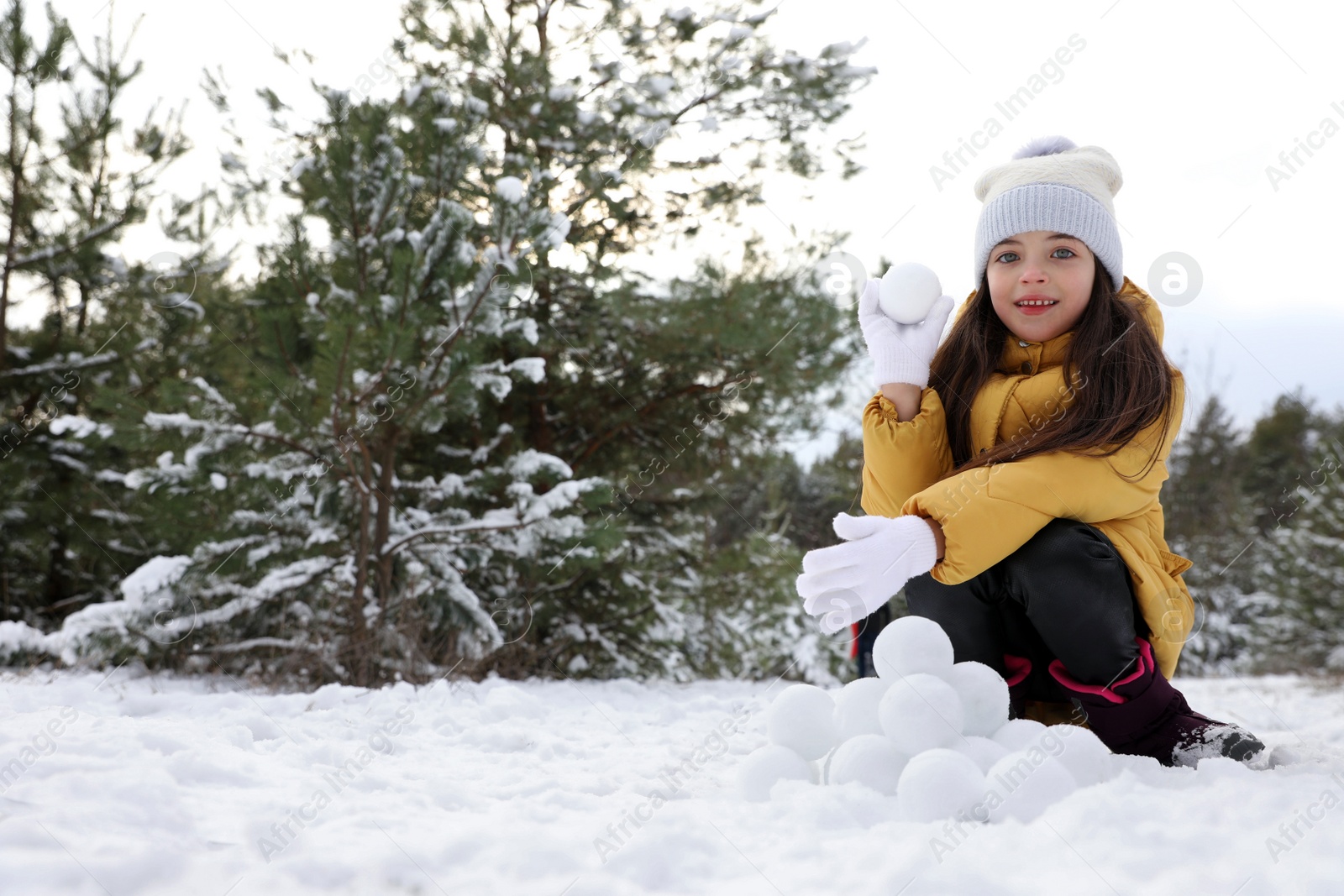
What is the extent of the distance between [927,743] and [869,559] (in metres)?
0.35

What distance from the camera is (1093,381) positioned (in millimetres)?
1729

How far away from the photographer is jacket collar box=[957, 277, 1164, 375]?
189 centimetres

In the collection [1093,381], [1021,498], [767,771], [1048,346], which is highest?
[1048,346]

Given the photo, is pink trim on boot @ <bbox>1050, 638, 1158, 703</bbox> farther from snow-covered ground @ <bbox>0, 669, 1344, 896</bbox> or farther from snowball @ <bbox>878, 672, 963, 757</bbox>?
snowball @ <bbox>878, 672, 963, 757</bbox>

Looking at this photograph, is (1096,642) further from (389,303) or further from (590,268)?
(590,268)

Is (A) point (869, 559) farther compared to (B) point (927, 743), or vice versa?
(A) point (869, 559)

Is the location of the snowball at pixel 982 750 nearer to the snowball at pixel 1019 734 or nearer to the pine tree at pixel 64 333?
the snowball at pixel 1019 734

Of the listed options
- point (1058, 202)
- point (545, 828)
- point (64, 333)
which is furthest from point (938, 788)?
point (64, 333)

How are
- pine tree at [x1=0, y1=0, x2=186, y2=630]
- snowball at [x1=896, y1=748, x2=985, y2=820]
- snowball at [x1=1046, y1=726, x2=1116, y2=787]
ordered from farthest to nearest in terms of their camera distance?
pine tree at [x1=0, y1=0, x2=186, y2=630] < snowball at [x1=1046, y1=726, x2=1116, y2=787] < snowball at [x1=896, y1=748, x2=985, y2=820]

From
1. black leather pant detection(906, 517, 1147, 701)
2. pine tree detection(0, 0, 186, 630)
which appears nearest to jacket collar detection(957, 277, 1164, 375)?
black leather pant detection(906, 517, 1147, 701)

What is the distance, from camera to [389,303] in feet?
10.9

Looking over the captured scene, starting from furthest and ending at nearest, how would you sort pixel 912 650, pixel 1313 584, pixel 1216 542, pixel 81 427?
pixel 1216 542
pixel 1313 584
pixel 81 427
pixel 912 650

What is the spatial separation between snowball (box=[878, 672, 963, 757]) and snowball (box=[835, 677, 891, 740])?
8 centimetres

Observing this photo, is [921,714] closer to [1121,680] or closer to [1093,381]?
[1121,680]
